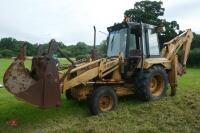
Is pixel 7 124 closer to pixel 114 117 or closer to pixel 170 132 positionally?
pixel 114 117

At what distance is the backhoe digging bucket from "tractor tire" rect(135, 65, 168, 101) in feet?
10.7

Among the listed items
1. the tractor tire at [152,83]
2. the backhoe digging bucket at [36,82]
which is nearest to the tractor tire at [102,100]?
the tractor tire at [152,83]

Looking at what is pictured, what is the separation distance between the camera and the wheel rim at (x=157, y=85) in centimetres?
1276

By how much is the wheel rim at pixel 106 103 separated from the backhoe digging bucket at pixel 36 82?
174 cm

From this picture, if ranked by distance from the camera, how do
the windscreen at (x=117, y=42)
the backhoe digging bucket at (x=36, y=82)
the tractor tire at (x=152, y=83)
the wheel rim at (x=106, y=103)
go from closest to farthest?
the backhoe digging bucket at (x=36, y=82) < the wheel rim at (x=106, y=103) < the tractor tire at (x=152, y=83) < the windscreen at (x=117, y=42)

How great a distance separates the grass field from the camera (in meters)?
9.08

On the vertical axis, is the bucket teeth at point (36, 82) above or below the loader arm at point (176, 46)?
below

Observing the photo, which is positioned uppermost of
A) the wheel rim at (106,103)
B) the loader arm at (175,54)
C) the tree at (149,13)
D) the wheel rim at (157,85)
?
the tree at (149,13)

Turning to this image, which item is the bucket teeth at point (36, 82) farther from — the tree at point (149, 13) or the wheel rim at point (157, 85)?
the tree at point (149, 13)

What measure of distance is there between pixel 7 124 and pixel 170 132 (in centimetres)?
433

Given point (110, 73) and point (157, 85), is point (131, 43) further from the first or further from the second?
point (157, 85)

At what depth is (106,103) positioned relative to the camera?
11.3 meters

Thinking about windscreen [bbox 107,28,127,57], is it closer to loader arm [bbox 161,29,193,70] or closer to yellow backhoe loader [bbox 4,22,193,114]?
yellow backhoe loader [bbox 4,22,193,114]

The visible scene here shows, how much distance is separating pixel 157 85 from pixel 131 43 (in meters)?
1.77
